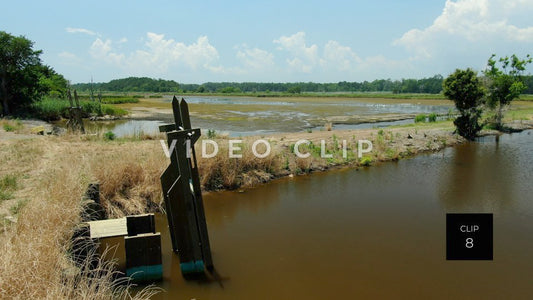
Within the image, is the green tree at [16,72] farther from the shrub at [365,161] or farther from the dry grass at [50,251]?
the shrub at [365,161]

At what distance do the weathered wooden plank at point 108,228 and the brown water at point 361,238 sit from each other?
0.96m

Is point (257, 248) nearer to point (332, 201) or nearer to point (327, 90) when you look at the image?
point (332, 201)

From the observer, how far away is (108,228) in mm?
5953

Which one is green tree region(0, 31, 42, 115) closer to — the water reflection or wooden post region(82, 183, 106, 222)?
wooden post region(82, 183, 106, 222)

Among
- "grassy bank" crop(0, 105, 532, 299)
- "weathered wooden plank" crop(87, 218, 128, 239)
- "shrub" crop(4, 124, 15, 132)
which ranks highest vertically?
"shrub" crop(4, 124, 15, 132)

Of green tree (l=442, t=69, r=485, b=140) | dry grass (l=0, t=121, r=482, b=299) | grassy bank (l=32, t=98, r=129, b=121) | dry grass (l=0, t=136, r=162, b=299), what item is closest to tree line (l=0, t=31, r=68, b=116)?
grassy bank (l=32, t=98, r=129, b=121)

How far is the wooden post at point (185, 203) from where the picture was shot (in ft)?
17.6

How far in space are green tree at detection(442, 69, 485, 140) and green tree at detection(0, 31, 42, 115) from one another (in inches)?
1148

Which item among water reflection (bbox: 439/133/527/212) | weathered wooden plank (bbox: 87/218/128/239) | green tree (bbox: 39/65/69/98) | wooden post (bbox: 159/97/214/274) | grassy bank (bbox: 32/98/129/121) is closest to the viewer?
wooden post (bbox: 159/97/214/274)

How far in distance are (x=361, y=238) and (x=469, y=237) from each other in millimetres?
2040

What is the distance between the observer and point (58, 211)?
16.8 feet

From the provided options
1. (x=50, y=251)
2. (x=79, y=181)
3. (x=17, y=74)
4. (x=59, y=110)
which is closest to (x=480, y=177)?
(x=79, y=181)

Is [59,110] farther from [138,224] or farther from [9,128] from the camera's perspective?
[138,224]

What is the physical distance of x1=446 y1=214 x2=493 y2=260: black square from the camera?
6.50 meters
